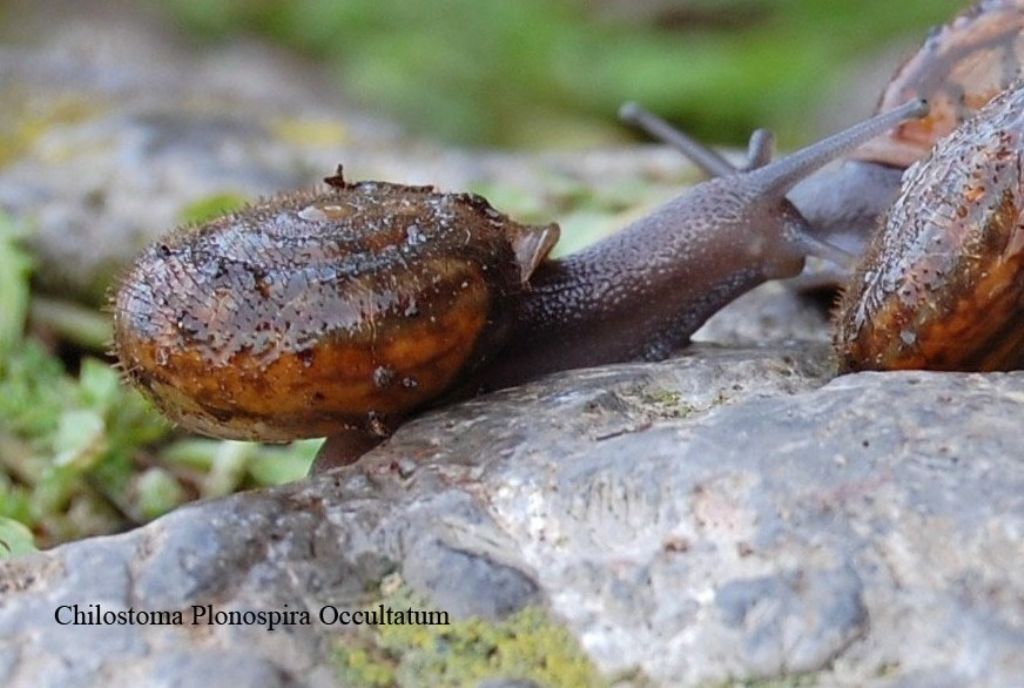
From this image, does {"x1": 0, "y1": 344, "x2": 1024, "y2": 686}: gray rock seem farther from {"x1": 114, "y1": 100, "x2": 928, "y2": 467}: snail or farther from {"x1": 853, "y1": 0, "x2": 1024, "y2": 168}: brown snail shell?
{"x1": 853, "y1": 0, "x2": 1024, "y2": 168}: brown snail shell

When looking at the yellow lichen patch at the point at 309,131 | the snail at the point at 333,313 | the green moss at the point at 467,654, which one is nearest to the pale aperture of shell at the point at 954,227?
the snail at the point at 333,313

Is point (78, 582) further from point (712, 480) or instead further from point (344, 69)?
point (344, 69)

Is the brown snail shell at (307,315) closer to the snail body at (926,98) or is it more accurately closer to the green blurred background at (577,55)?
the snail body at (926,98)

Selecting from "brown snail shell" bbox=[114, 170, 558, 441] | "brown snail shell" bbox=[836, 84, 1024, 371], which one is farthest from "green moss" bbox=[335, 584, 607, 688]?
"brown snail shell" bbox=[836, 84, 1024, 371]

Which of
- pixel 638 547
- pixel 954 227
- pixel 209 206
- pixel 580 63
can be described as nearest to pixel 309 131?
pixel 209 206

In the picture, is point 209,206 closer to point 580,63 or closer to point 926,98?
point 926,98

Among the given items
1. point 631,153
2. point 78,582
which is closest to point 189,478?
point 78,582
